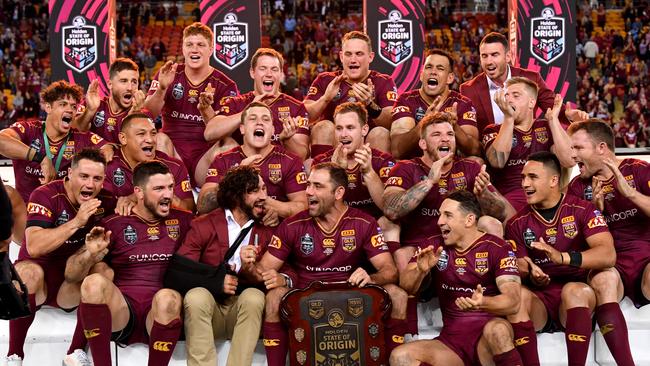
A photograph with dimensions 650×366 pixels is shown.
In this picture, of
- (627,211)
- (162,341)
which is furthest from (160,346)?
(627,211)

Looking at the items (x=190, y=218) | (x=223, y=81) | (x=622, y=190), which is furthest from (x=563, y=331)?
(x=223, y=81)

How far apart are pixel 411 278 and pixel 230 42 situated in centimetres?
691

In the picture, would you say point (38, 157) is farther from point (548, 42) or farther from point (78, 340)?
point (548, 42)

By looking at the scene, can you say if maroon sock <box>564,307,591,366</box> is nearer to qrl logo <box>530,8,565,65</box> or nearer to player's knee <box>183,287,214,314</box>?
player's knee <box>183,287,214,314</box>

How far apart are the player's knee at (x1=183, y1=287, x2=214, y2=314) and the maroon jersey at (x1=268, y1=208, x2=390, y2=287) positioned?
549 millimetres

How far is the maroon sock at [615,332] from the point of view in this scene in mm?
6480

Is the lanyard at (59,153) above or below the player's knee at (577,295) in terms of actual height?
above

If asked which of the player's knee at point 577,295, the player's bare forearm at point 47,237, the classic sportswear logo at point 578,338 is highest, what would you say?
the player's bare forearm at point 47,237

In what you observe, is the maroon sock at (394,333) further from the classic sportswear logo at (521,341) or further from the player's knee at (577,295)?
the player's knee at (577,295)

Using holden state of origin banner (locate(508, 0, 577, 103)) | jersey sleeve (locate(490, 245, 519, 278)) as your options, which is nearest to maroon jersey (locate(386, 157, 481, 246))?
jersey sleeve (locate(490, 245, 519, 278))

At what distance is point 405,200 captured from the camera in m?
7.08

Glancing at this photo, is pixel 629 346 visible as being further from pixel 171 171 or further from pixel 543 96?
pixel 171 171

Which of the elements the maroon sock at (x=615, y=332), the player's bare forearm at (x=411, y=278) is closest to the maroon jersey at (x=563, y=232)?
the maroon sock at (x=615, y=332)

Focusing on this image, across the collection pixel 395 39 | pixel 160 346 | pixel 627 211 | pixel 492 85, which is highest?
pixel 395 39
